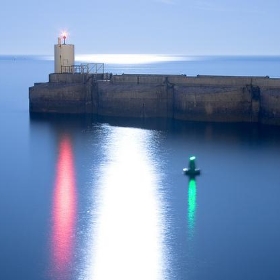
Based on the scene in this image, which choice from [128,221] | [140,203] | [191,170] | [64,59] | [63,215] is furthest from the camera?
[64,59]

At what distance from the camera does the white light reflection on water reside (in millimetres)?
16359

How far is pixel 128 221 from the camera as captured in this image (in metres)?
19.8

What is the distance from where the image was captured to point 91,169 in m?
26.6

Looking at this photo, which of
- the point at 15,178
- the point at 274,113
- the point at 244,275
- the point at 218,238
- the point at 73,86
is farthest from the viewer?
the point at 73,86

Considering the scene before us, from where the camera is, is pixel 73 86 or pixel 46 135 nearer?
pixel 46 135

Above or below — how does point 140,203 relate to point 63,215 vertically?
above

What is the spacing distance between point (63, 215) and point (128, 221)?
187cm

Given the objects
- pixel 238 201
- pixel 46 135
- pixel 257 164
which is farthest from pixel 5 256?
pixel 46 135

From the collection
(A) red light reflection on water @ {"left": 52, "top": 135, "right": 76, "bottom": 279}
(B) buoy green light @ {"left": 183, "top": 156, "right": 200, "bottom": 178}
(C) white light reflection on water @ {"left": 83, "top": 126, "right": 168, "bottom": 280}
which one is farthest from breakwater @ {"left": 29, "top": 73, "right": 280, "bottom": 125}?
(B) buoy green light @ {"left": 183, "top": 156, "right": 200, "bottom": 178}

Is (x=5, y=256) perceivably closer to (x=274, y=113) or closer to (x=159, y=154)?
(x=159, y=154)

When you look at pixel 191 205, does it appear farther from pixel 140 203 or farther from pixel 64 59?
pixel 64 59

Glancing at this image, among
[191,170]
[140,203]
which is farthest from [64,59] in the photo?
[140,203]

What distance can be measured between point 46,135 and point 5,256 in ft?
59.4

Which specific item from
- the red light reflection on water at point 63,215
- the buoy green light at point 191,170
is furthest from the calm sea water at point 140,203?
the buoy green light at point 191,170
